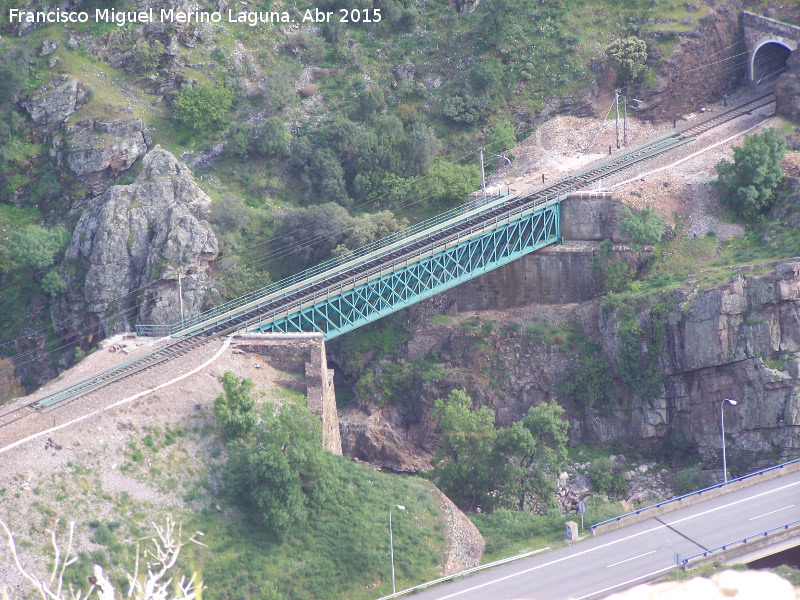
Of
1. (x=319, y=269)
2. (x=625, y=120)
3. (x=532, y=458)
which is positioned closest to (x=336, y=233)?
(x=319, y=269)

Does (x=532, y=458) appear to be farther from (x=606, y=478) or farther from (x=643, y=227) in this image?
(x=643, y=227)

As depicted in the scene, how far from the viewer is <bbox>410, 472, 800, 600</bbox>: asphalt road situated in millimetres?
46156

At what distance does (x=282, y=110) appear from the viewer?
87.5m

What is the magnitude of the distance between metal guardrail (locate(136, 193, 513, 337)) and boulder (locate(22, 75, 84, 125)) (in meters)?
22.6

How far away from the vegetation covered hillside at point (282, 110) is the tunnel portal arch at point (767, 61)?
5.76 m

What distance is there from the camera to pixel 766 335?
6372 cm

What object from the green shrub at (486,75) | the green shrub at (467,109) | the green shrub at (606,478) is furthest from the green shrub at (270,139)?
the green shrub at (606,478)

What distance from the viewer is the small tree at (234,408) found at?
55.0m

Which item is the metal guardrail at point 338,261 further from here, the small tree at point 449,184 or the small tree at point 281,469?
the small tree at point 281,469

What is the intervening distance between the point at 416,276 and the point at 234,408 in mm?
18167

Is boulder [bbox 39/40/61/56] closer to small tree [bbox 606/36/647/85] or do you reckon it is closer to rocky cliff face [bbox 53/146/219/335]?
rocky cliff face [bbox 53/146/219/335]

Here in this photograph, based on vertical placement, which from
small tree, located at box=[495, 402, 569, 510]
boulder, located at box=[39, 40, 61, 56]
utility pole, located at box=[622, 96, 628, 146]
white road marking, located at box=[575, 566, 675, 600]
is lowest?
white road marking, located at box=[575, 566, 675, 600]

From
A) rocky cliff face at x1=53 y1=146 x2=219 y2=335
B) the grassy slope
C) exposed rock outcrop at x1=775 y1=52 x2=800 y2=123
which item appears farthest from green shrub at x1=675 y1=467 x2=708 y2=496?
rocky cliff face at x1=53 y1=146 x2=219 y2=335

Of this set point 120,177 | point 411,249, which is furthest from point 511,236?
point 120,177
